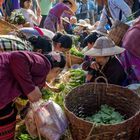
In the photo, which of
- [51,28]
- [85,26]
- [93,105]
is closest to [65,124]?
[93,105]

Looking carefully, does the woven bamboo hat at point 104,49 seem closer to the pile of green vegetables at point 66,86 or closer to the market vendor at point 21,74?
the pile of green vegetables at point 66,86

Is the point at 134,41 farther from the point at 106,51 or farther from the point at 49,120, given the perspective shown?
the point at 49,120

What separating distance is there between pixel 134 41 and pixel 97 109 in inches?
37.1

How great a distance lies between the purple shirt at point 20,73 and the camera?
9.32 feet

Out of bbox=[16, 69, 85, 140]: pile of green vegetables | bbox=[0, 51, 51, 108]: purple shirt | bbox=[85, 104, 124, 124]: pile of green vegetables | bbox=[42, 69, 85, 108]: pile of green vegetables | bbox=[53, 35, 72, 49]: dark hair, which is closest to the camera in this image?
bbox=[0, 51, 51, 108]: purple shirt

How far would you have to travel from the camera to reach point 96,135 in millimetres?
3121

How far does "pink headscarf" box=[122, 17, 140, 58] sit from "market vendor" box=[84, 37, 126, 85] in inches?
6.5

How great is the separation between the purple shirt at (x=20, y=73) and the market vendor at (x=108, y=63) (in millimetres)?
1216

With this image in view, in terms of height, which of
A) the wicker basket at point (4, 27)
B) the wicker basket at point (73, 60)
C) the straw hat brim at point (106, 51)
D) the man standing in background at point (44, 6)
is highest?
the straw hat brim at point (106, 51)

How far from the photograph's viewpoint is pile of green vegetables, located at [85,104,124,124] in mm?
3561

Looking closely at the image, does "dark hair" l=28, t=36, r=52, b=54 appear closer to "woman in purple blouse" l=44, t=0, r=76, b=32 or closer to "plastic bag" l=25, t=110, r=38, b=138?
"plastic bag" l=25, t=110, r=38, b=138

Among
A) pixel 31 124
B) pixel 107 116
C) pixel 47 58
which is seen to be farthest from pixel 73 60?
pixel 47 58

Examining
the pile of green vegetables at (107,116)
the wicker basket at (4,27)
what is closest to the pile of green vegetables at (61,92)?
the pile of green vegetables at (107,116)

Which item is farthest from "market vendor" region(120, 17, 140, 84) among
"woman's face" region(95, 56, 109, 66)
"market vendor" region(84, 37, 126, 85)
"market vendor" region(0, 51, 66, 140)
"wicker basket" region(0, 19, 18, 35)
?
"wicker basket" region(0, 19, 18, 35)
